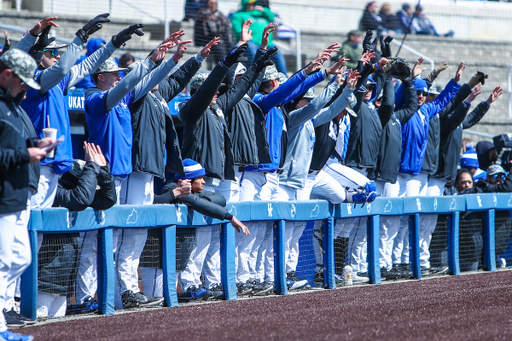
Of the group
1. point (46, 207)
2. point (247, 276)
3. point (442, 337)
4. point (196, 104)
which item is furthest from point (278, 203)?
point (442, 337)

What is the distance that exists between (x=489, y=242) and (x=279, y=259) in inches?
150

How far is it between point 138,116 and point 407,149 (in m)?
4.27

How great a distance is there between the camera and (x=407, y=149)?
32.3ft

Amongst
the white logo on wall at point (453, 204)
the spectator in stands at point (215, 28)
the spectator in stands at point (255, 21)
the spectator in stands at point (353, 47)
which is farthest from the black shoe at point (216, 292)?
the spectator in stands at point (353, 47)

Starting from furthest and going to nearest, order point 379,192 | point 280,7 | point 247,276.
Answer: point 280,7, point 379,192, point 247,276

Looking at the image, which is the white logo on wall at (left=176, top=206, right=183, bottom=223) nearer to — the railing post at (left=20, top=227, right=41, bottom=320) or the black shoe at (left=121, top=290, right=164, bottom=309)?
the black shoe at (left=121, top=290, right=164, bottom=309)

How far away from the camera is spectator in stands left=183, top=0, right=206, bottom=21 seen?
14000 millimetres

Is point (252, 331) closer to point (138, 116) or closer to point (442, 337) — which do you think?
point (442, 337)

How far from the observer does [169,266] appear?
6.66 m

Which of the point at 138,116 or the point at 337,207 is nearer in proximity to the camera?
the point at 138,116

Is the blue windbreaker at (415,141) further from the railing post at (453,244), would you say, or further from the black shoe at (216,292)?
the black shoe at (216,292)

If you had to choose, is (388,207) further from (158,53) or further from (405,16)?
(405,16)

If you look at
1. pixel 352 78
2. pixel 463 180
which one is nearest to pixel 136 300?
pixel 352 78

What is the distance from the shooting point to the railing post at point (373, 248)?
28.5 feet
